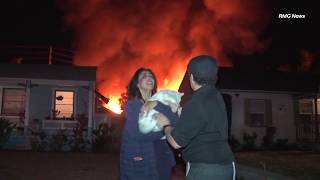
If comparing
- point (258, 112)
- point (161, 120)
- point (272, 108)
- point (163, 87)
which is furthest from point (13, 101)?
point (161, 120)

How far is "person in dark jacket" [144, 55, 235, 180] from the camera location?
10.2ft

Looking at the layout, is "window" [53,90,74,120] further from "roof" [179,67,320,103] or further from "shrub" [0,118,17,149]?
"roof" [179,67,320,103]

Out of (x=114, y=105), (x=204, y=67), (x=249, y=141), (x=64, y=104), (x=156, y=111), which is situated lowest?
(x=249, y=141)

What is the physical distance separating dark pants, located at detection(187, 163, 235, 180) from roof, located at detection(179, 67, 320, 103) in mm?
16755

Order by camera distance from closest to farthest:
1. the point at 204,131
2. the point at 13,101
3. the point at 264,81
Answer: the point at 204,131 → the point at 13,101 → the point at 264,81

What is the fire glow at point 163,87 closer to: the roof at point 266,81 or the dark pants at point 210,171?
the roof at point 266,81

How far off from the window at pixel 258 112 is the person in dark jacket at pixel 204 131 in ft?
57.4

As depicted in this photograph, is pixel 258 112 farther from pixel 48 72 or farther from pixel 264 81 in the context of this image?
pixel 48 72

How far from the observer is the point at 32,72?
19188mm

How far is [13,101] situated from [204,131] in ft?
57.3

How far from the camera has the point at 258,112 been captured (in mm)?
20656

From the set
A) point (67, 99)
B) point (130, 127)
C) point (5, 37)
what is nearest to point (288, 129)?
point (67, 99)

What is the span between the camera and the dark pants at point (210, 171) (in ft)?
10.3

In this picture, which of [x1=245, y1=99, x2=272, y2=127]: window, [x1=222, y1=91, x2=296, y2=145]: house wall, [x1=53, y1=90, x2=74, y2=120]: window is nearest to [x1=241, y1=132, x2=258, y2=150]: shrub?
[x1=222, y1=91, x2=296, y2=145]: house wall
